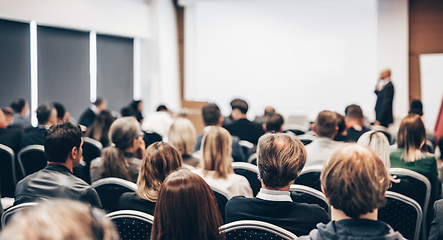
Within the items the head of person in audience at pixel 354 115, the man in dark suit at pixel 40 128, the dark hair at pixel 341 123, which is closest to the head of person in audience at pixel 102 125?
the man in dark suit at pixel 40 128

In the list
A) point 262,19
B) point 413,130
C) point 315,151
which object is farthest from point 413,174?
point 262,19

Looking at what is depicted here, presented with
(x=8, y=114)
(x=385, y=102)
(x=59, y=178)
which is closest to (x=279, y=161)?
(x=59, y=178)

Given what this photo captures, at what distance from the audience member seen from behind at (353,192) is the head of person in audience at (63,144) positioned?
61.2 inches

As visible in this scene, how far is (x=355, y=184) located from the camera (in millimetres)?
1330

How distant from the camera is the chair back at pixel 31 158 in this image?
3.51 metres

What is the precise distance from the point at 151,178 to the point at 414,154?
2.05 meters

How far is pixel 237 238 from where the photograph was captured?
5.16 ft

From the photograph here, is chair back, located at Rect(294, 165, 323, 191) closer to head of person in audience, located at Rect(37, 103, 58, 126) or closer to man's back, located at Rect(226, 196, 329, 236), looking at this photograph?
man's back, located at Rect(226, 196, 329, 236)

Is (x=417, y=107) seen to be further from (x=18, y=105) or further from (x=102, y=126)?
(x=18, y=105)

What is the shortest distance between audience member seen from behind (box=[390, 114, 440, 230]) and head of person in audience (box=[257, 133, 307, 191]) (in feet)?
4.82

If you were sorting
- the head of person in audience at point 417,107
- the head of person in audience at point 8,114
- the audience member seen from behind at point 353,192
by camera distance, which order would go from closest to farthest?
the audience member seen from behind at point 353,192
the head of person in audience at point 417,107
the head of person in audience at point 8,114

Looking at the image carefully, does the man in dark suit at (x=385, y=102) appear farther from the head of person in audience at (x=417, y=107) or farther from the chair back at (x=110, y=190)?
the chair back at (x=110, y=190)

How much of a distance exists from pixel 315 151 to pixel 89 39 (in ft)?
21.4

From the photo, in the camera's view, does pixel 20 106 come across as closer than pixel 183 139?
No
